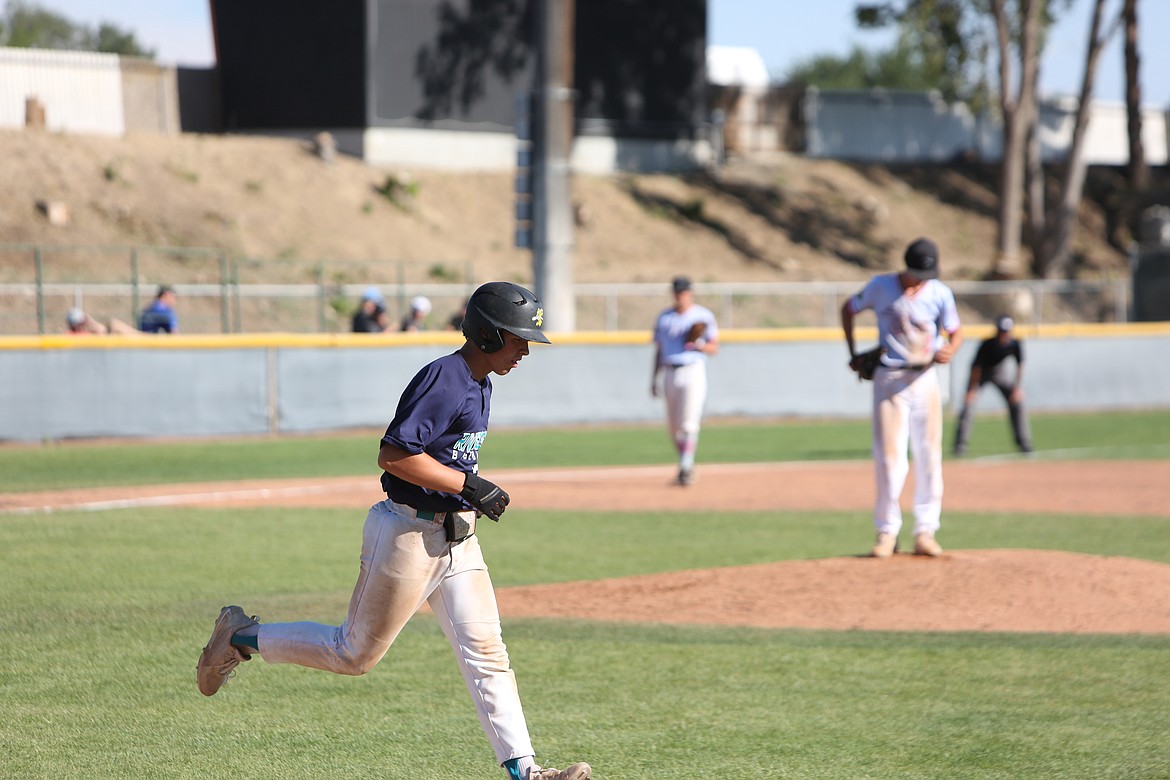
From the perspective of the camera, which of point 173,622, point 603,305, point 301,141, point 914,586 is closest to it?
point 173,622

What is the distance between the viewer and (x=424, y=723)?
20.9ft

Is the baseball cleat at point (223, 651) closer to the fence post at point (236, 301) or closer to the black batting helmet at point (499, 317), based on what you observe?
the black batting helmet at point (499, 317)

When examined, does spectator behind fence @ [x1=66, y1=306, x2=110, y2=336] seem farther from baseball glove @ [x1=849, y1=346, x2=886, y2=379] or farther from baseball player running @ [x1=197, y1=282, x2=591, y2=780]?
baseball player running @ [x1=197, y1=282, x2=591, y2=780]

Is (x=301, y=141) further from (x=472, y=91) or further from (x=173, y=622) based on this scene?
(x=173, y=622)

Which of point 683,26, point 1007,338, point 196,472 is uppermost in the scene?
point 683,26

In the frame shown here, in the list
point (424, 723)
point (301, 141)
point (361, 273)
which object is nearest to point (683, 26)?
point (301, 141)

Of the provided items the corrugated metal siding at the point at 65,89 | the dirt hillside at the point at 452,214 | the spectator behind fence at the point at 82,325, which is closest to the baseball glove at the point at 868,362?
the spectator behind fence at the point at 82,325

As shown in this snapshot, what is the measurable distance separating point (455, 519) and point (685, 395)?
1091 cm

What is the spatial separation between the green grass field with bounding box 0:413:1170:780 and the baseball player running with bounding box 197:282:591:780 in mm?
772

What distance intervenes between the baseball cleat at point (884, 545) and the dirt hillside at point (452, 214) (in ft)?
70.6

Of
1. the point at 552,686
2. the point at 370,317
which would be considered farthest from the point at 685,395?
the point at 552,686

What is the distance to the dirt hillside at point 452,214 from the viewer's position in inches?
1332

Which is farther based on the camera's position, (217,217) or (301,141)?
(301,141)

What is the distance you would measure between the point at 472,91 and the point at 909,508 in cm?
2892
